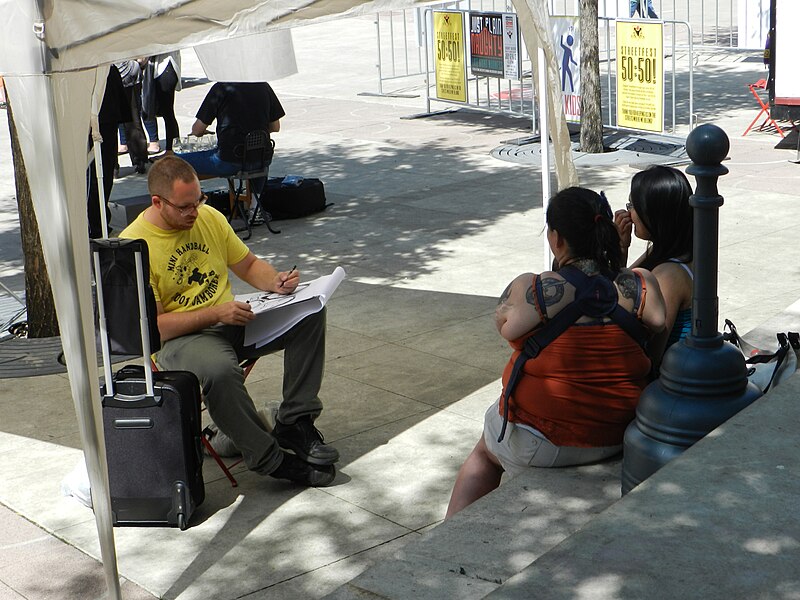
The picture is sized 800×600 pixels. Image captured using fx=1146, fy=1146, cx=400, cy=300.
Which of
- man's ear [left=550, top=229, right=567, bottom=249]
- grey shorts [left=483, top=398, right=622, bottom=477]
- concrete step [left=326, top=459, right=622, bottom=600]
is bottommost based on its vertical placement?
concrete step [left=326, top=459, right=622, bottom=600]

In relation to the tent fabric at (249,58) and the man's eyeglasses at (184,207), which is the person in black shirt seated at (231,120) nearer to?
the tent fabric at (249,58)

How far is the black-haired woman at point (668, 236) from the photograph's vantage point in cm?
452

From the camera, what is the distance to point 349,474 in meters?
5.37

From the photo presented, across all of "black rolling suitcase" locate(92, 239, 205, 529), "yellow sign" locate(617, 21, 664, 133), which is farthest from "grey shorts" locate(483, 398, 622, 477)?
"yellow sign" locate(617, 21, 664, 133)

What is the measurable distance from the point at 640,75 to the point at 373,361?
746 cm

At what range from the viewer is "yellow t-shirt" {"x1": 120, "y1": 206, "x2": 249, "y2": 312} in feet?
17.2

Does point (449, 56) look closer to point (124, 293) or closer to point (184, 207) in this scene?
point (184, 207)

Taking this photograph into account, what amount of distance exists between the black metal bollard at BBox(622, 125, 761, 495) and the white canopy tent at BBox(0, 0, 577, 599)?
188 cm

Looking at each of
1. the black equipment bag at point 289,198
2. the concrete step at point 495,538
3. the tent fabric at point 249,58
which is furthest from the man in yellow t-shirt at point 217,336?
the black equipment bag at point 289,198

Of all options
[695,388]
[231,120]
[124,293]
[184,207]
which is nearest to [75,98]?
[124,293]

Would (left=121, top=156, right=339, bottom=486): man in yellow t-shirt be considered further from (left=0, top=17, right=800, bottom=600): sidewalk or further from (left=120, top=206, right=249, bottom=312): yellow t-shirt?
(left=0, top=17, right=800, bottom=600): sidewalk

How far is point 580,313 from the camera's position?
4.16 metres

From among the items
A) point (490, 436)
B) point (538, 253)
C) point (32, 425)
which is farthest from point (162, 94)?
point (490, 436)

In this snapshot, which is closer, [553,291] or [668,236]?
[553,291]
